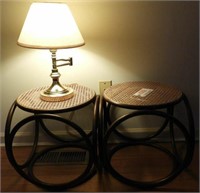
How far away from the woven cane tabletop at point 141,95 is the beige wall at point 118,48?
149 mm

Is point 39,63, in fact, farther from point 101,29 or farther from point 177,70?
point 177,70

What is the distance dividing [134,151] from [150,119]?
0.24 m

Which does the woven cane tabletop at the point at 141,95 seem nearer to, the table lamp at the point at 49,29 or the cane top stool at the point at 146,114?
the cane top stool at the point at 146,114

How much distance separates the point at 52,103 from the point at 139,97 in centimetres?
44

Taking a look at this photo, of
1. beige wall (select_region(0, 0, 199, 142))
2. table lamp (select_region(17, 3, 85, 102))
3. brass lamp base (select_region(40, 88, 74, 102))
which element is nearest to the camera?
table lamp (select_region(17, 3, 85, 102))

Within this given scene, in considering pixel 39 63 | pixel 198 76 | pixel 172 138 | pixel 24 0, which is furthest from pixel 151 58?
pixel 24 0

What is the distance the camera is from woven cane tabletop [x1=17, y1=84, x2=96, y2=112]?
48.9 inches

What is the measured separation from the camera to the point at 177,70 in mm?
1584

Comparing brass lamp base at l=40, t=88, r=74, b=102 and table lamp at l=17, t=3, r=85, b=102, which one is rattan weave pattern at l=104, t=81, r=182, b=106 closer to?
brass lamp base at l=40, t=88, r=74, b=102

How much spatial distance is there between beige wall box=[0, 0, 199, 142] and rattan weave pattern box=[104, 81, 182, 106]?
14cm

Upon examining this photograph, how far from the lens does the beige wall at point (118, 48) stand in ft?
4.82

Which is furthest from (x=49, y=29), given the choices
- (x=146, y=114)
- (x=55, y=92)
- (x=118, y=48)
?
(x=146, y=114)

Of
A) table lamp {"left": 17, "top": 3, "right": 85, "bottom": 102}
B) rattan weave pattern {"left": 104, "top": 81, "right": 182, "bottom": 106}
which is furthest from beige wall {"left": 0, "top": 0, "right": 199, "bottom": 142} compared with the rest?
table lamp {"left": 17, "top": 3, "right": 85, "bottom": 102}

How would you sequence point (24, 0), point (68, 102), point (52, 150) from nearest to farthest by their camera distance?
point (68, 102), point (24, 0), point (52, 150)
